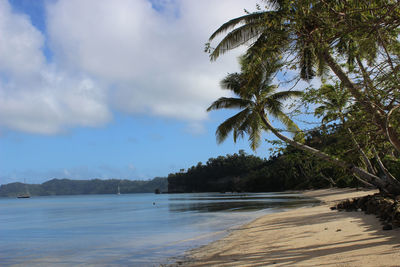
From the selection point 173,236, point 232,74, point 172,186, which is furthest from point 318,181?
point 172,186

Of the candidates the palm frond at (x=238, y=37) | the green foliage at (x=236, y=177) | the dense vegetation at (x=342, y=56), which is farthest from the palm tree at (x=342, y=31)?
the green foliage at (x=236, y=177)

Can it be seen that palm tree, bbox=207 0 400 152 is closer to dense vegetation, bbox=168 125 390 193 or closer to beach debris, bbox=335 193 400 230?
beach debris, bbox=335 193 400 230

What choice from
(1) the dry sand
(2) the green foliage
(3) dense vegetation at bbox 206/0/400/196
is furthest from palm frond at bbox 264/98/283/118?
(2) the green foliage

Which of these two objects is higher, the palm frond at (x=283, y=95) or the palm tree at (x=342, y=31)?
the palm frond at (x=283, y=95)

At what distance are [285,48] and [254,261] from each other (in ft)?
14.5

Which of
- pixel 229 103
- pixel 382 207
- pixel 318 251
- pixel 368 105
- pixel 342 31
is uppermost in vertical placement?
pixel 229 103

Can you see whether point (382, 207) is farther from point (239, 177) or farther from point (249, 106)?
point (239, 177)

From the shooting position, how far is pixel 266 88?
18.7 meters

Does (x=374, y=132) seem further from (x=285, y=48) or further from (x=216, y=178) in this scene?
(x=216, y=178)

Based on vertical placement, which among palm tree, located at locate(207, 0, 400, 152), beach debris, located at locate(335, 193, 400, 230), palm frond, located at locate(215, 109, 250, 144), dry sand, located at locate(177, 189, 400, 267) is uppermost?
palm frond, located at locate(215, 109, 250, 144)

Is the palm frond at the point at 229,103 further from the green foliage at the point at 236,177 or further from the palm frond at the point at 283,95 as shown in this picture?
the green foliage at the point at 236,177

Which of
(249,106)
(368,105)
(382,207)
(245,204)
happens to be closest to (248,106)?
(249,106)

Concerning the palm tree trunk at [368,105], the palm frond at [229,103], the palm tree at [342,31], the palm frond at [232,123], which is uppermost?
the palm frond at [229,103]

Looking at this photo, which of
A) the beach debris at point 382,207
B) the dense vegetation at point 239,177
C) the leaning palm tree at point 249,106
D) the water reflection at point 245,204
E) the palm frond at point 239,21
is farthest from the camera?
the dense vegetation at point 239,177
